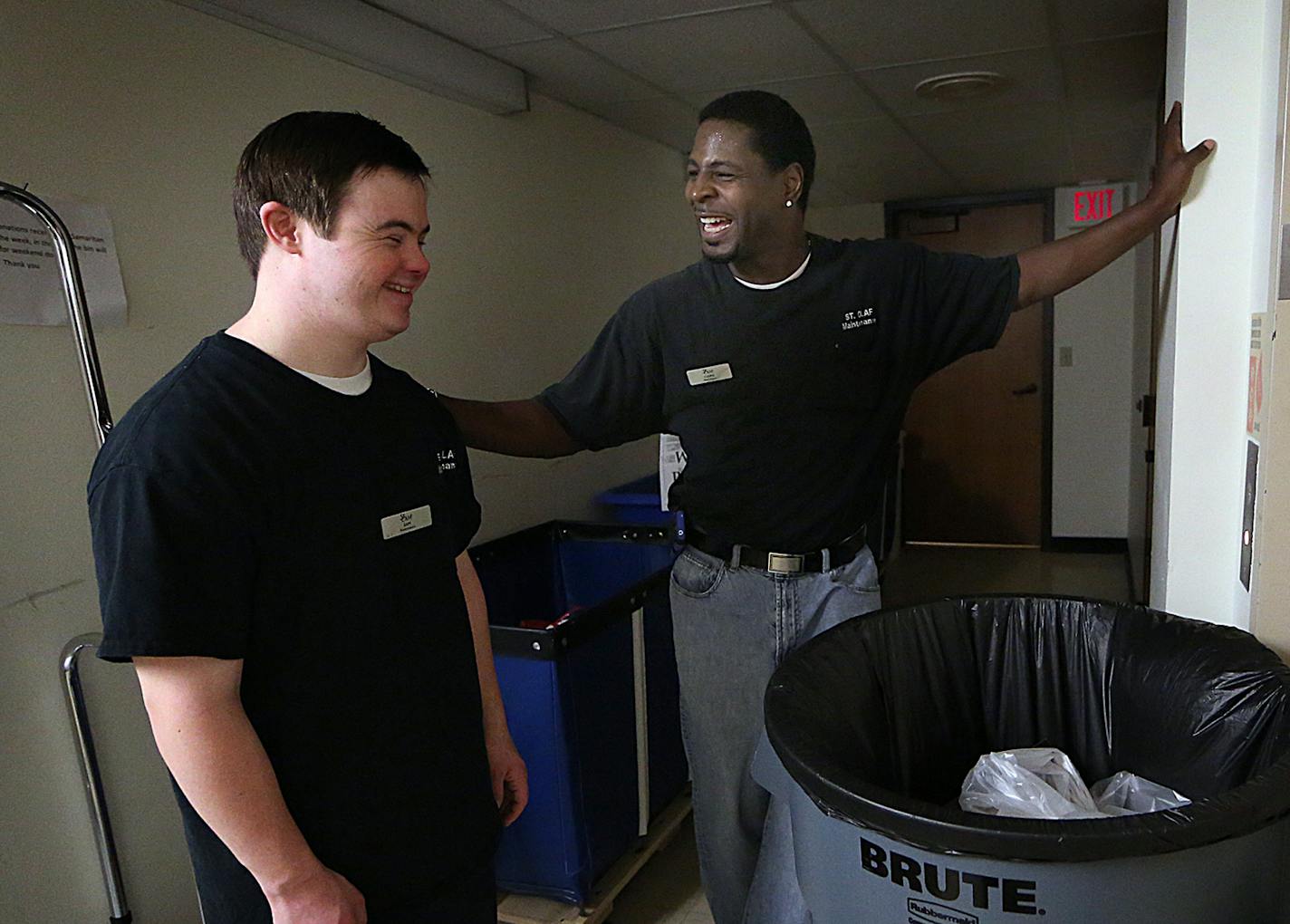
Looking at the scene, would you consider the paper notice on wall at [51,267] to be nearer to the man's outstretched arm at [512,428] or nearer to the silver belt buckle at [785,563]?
the man's outstretched arm at [512,428]

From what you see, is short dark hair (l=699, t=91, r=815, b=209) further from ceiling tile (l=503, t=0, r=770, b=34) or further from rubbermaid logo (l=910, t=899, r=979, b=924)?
rubbermaid logo (l=910, t=899, r=979, b=924)

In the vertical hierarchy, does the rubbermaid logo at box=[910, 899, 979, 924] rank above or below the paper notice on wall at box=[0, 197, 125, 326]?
below

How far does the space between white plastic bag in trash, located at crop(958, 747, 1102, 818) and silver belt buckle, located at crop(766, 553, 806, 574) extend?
52 cm

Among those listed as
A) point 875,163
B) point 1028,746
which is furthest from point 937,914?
point 875,163

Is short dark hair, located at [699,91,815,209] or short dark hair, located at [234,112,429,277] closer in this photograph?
short dark hair, located at [234,112,429,277]

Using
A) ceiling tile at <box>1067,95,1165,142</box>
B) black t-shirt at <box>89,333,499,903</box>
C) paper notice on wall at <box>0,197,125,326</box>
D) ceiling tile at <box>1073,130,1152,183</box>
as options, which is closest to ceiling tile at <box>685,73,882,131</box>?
ceiling tile at <box>1067,95,1165,142</box>

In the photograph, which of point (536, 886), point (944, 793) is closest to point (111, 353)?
point (536, 886)

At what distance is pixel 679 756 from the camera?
254cm

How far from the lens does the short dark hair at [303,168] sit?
3.40 ft

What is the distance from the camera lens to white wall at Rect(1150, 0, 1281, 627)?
1.35 meters

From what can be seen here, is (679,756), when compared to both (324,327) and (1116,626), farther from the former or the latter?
(324,327)

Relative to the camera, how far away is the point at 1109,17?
2.38 metres

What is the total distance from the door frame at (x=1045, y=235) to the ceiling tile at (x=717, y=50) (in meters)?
2.72

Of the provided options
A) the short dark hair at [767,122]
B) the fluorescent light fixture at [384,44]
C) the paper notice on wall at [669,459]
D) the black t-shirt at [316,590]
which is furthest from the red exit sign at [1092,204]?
the black t-shirt at [316,590]
